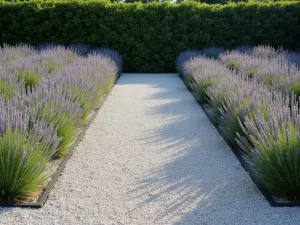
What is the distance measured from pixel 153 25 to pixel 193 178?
33.5 feet

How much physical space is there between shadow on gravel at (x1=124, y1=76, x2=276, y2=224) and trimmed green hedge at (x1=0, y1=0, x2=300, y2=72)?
25.4 feet

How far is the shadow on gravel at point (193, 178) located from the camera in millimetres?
3121

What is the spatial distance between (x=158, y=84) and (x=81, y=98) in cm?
503

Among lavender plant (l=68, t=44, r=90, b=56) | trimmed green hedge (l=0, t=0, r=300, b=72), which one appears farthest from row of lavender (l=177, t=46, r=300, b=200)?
trimmed green hedge (l=0, t=0, r=300, b=72)

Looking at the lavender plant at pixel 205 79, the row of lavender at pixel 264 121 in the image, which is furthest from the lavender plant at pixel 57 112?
the lavender plant at pixel 205 79

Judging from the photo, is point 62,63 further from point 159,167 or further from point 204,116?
point 159,167

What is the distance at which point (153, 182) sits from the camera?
3.64 metres

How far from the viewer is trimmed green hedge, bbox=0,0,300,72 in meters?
13.2

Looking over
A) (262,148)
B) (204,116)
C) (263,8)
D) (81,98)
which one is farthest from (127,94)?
(263,8)

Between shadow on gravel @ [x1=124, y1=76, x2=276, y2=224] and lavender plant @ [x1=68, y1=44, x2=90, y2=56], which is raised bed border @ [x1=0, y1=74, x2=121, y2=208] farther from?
lavender plant @ [x1=68, y1=44, x2=90, y2=56]

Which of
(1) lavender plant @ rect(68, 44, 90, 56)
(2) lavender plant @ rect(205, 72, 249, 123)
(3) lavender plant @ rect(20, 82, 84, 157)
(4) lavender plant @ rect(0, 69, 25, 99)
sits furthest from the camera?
(1) lavender plant @ rect(68, 44, 90, 56)

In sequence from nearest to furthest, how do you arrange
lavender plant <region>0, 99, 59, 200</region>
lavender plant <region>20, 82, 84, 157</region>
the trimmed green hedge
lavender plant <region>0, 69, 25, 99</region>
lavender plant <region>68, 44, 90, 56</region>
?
lavender plant <region>0, 99, 59, 200</region>
lavender plant <region>20, 82, 84, 157</region>
lavender plant <region>0, 69, 25, 99</region>
lavender plant <region>68, 44, 90, 56</region>
the trimmed green hedge

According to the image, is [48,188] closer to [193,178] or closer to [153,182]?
[153,182]

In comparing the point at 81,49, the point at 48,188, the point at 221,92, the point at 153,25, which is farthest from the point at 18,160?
the point at 153,25
